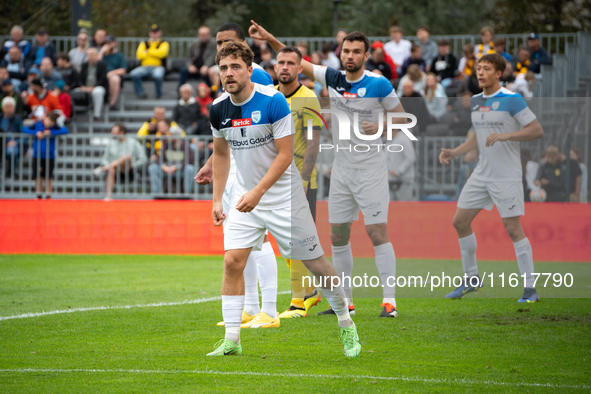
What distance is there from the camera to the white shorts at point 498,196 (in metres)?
8.59

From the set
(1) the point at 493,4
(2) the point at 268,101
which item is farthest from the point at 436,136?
(1) the point at 493,4

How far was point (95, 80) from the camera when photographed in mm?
20000

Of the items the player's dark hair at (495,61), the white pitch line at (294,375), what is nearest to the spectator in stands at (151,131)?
the player's dark hair at (495,61)

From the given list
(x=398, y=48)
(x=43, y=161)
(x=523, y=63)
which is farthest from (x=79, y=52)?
(x=523, y=63)

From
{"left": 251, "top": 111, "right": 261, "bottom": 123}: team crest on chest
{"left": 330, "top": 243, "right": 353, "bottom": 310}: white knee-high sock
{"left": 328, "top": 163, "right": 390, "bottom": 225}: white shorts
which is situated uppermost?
{"left": 251, "top": 111, "right": 261, "bottom": 123}: team crest on chest

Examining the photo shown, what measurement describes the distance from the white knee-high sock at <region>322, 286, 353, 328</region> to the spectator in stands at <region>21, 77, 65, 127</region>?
43.6 feet

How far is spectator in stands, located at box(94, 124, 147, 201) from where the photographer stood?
15.5 m

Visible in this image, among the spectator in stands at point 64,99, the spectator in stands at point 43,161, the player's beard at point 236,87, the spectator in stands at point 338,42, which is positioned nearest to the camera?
the player's beard at point 236,87

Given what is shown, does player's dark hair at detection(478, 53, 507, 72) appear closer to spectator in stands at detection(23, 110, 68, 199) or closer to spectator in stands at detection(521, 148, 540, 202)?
spectator in stands at detection(521, 148, 540, 202)

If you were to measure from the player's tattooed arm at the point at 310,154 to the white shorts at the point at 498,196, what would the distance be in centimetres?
218

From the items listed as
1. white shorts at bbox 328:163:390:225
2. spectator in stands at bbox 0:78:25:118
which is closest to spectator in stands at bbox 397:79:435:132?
white shorts at bbox 328:163:390:225

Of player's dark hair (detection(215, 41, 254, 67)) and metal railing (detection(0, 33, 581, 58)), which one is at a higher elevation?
metal railing (detection(0, 33, 581, 58))

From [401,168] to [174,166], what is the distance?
19.0 ft

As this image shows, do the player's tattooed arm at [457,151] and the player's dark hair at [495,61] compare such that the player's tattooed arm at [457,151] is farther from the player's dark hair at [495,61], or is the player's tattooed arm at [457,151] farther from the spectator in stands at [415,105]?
the spectator in stands at [415,105]
